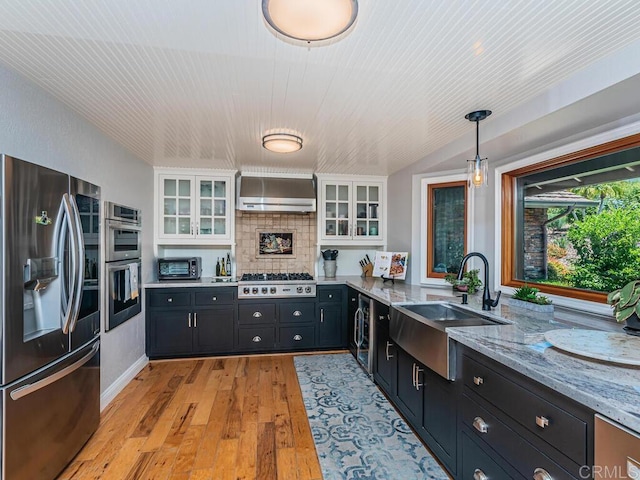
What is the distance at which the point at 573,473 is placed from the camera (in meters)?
1.13

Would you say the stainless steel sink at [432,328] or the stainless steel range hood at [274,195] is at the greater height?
the stainless steel range hood at [274,195]

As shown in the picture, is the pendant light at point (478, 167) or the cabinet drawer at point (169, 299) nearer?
the pendant light at point (478, 167)

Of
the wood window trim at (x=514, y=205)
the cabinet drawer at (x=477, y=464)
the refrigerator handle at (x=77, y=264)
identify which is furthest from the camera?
the wood window trim at (x=514, y=205)

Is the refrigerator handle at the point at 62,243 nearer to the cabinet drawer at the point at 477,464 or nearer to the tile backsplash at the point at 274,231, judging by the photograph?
the cabinet drawer at the point at 477,464

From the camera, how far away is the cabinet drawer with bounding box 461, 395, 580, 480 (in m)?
1.21

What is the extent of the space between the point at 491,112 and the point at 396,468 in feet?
7.86

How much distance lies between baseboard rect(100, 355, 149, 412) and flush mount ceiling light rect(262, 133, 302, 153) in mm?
2524

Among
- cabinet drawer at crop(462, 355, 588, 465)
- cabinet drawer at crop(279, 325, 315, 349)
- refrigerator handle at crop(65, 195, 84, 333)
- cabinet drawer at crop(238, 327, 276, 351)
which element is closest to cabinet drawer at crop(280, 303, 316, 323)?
cabinet drawer at crop(279, 325, 315, 349)

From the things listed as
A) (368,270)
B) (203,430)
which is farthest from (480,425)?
(368,270)

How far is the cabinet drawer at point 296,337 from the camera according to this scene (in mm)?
4105

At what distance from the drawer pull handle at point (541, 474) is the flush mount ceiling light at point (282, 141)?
2.56 m

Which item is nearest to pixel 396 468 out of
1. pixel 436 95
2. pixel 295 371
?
pixel 295 371

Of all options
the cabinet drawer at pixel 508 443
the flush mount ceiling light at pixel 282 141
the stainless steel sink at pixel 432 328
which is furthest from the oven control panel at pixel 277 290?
the cabinet drawer at pixel 508 443

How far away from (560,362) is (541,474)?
414 millimetres
